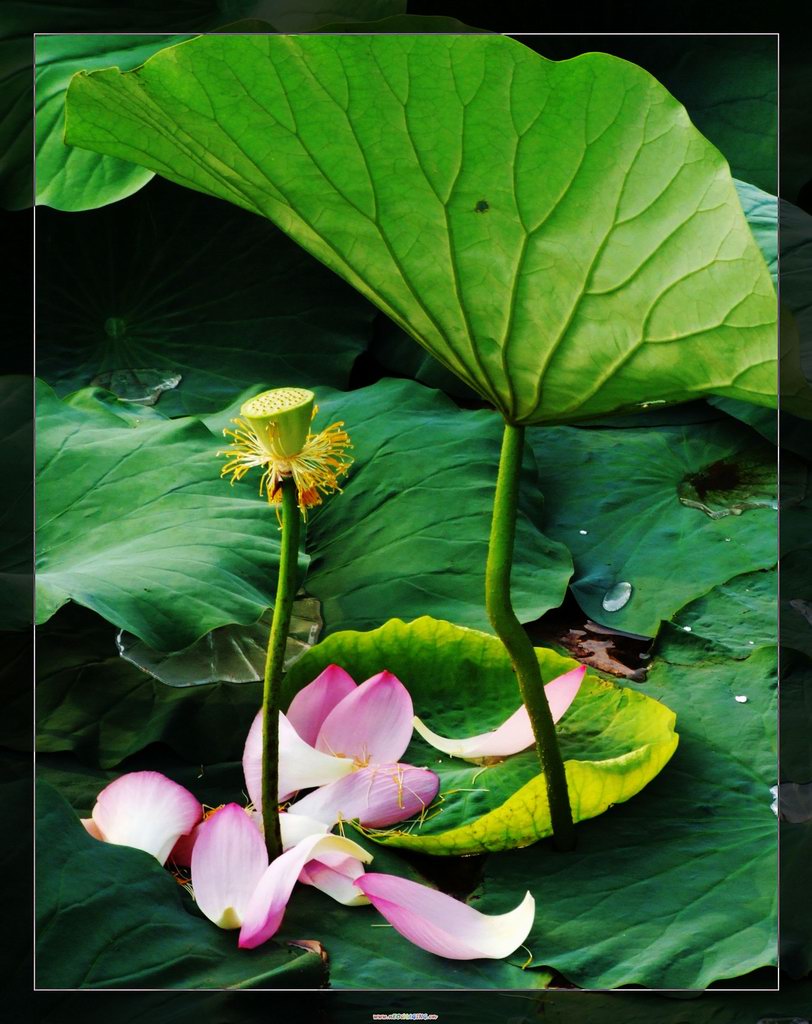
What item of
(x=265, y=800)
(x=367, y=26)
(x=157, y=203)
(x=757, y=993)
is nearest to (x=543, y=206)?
(x=367, y=26)

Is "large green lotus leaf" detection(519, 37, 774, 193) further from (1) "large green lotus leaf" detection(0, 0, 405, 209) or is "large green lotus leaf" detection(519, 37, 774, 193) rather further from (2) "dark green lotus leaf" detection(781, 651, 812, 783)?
(2) "dark green lotus leaf" detection(781, 651, 812, 783)

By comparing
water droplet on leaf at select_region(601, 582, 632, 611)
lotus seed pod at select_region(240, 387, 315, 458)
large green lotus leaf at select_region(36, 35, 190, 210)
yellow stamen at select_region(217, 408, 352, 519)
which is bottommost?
water droplet on leaf at select_region(601, 582, 632, 611)

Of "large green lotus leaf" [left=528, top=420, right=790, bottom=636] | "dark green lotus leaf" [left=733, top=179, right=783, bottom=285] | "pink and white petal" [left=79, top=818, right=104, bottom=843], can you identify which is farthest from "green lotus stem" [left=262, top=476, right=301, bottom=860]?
"dark green lotus leaf" [left=733, top=179, right=783, bottom=285]

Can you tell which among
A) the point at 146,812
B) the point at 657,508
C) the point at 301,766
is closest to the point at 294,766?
the point at 301,766

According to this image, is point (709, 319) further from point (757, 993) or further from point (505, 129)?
point (757, 993)

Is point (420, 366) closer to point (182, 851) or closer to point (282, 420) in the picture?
point (282, 420)

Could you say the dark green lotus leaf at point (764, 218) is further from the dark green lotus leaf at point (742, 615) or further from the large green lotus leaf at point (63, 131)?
the large green lotus leaf at point (63, 131)
